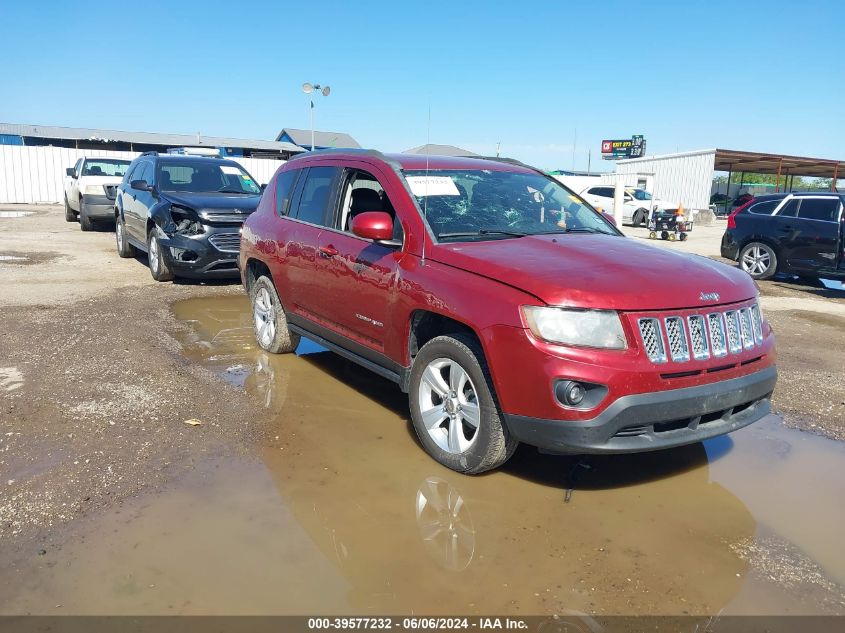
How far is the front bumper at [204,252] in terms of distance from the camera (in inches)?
359

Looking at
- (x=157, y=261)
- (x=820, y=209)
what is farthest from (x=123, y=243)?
(x=820, y=209)

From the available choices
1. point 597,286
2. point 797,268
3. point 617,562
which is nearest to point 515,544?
point 617,562

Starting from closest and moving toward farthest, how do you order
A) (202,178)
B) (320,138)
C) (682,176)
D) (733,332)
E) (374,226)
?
(733,332)
(374,226)
(202,178)
(682,176)
(320,138)

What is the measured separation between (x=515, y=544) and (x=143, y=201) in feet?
29.3

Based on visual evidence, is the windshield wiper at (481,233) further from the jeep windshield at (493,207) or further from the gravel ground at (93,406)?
the gravel ground at (93,406)

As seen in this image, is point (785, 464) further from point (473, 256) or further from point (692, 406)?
point (473, 256)

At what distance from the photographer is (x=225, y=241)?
30.2 feet

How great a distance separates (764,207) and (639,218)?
15142mm

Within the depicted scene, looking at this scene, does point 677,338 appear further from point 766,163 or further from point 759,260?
point 766,163

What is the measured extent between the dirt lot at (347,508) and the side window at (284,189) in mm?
1431

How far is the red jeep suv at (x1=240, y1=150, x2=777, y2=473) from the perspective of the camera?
10.8 feet

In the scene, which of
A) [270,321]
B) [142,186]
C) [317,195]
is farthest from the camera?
[142,186]

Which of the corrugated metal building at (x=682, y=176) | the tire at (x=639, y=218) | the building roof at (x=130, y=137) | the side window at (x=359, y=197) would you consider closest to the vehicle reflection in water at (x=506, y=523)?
the side window at (x=359, y=197)

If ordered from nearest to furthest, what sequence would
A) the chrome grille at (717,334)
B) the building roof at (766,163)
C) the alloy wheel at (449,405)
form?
1. the chrome grille at (717,334)
2. the alloy wheel at (449,405)
3. the building roof at (766,163)
